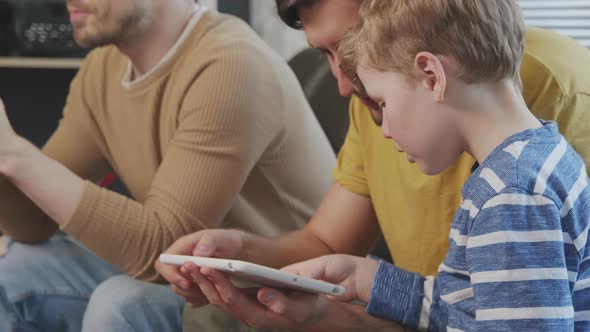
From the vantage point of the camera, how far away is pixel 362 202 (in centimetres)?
134

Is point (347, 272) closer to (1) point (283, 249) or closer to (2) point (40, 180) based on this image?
(1) point (283, 249)

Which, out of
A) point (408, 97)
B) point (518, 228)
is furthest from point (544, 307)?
point (408, 97)

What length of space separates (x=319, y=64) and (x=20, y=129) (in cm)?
154

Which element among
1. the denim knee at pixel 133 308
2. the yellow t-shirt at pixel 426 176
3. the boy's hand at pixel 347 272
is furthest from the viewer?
the denim knee at pixel 133 308

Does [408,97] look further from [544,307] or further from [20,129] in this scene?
[20,129]

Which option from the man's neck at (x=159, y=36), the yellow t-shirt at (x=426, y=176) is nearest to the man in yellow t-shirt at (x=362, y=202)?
the yellow t-shirt at (x=426, y=176)

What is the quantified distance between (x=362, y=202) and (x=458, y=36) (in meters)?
0.49

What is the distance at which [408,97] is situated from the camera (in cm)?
94

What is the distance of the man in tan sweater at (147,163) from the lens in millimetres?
1368

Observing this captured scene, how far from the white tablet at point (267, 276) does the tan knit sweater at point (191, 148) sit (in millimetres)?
376

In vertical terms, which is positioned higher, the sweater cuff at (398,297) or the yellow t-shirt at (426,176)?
the yellow t-shirt at (426,176)

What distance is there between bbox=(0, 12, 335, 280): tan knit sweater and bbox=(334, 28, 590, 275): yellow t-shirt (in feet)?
0.64

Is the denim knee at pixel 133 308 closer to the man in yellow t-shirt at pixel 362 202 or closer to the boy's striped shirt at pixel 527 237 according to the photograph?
the man in yellow t-shirt at pixel 362 202

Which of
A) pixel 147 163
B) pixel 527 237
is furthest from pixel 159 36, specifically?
pixel 527 237
